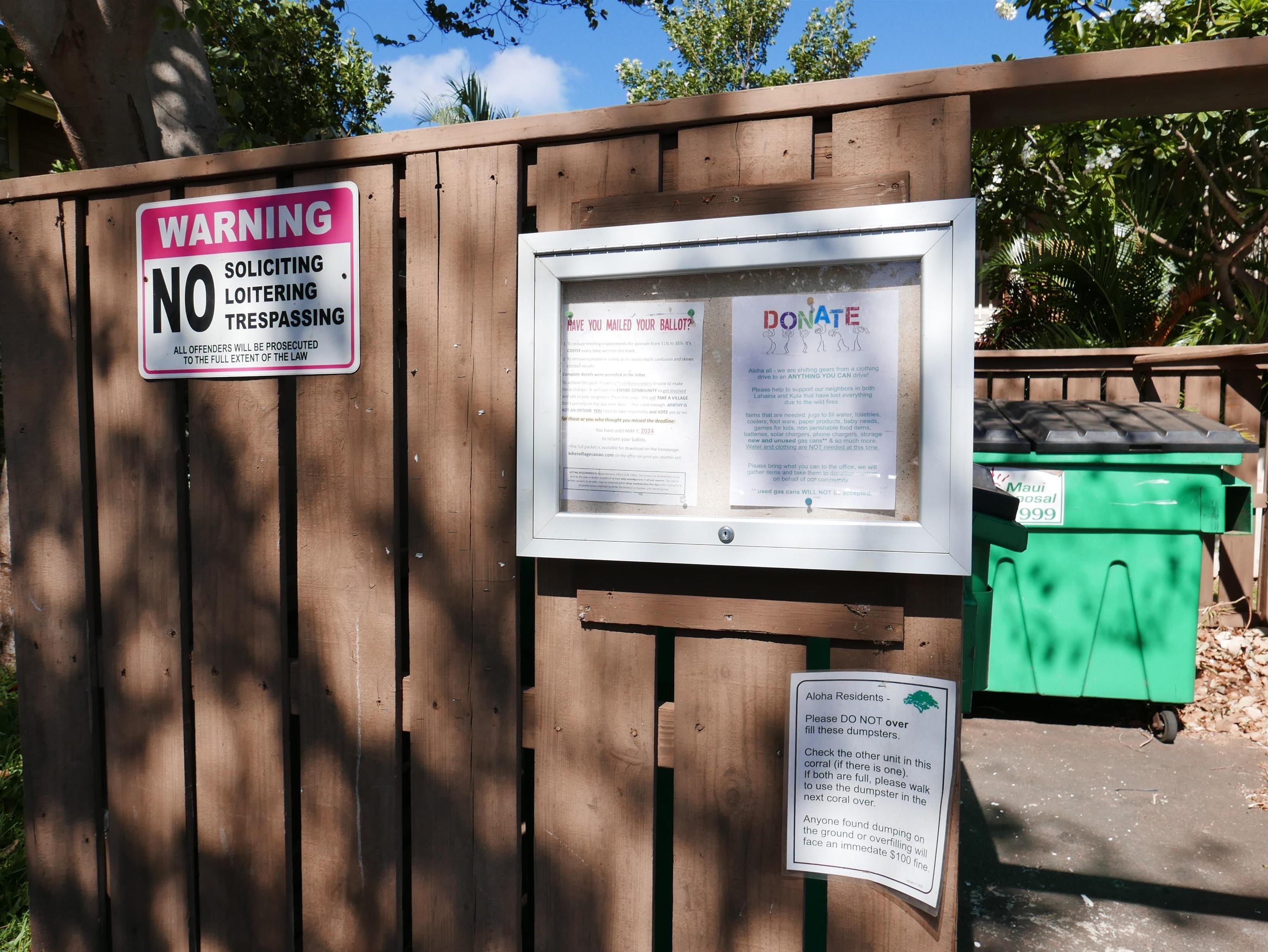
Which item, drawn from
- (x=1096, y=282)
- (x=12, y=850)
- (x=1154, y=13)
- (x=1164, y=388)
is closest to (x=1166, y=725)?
(x=1164, y=388)

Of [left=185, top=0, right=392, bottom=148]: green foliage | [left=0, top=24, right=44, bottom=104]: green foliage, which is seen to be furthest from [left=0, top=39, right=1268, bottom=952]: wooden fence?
[left=185, top=0, right=392, bottom=148]: green foliage

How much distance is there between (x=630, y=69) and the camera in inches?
1056

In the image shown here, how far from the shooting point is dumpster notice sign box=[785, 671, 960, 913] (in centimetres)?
155

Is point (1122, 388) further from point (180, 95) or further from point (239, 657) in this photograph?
point (180, 95)

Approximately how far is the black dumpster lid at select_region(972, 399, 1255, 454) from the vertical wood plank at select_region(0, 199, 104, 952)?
11.8 ft

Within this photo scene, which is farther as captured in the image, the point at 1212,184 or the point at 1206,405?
the point at 1212,184

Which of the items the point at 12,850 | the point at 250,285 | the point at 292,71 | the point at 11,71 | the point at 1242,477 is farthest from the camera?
the point at 292,71

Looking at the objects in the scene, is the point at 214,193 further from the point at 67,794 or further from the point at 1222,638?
the point at 1222,638

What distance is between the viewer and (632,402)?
1.67 meters

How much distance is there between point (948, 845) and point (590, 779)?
724 millimetres

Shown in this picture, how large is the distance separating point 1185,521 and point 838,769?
3518 mm

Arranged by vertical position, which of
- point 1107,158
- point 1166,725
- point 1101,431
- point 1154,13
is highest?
point 1154,13

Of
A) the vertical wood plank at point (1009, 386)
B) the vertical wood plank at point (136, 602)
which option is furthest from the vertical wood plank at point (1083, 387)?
the vertical wood plank at point (136, 602)

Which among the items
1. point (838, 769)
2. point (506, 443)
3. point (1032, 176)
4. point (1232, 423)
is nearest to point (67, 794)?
point (506, 443)
